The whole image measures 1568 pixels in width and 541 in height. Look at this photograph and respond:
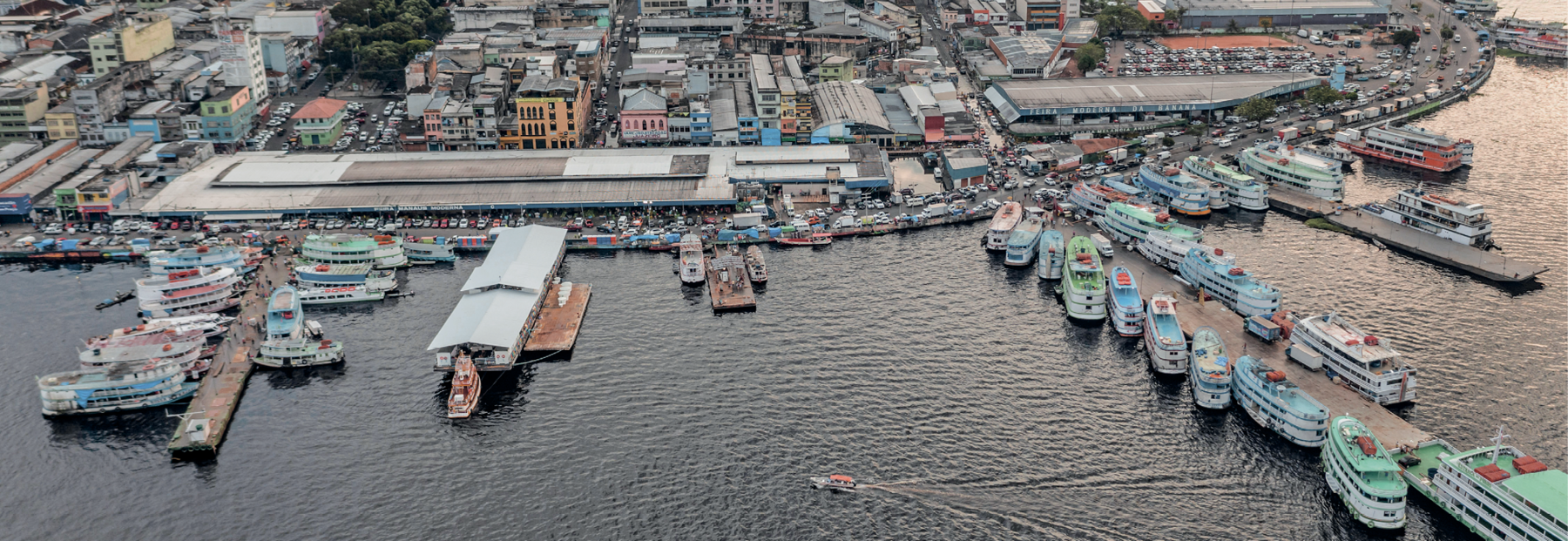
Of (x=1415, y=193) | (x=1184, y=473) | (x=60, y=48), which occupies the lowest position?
(x=1184, y=473)

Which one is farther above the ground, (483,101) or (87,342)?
(483,101)

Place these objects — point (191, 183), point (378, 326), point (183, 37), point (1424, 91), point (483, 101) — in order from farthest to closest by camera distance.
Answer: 1. point (183, 37)
2. point (1424, 91)
3. point (483, 101)
4. point (191, 183)
5. point (378, 326)

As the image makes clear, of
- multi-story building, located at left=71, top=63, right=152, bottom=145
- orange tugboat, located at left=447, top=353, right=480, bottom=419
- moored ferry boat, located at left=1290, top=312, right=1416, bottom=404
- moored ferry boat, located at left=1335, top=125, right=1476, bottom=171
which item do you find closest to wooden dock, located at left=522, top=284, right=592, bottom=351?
orange tugboat, located at left=447, top=353, right=480, bottom=419

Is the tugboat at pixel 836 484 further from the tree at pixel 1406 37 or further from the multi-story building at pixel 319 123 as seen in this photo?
the tree at pixel 1406 37

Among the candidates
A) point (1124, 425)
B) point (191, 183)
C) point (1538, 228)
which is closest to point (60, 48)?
point (191, 183)

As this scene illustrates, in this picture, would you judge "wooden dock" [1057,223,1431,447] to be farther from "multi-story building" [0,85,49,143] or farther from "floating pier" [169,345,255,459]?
"multi-story building" [0,85,49,143]

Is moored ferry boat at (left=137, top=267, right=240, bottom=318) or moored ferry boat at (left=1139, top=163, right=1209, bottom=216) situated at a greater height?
moored ferry boat at (left=1139, top=163, right=1209, bottom=216)

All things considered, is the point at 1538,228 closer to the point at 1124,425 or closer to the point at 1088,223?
the point at 1088,223
